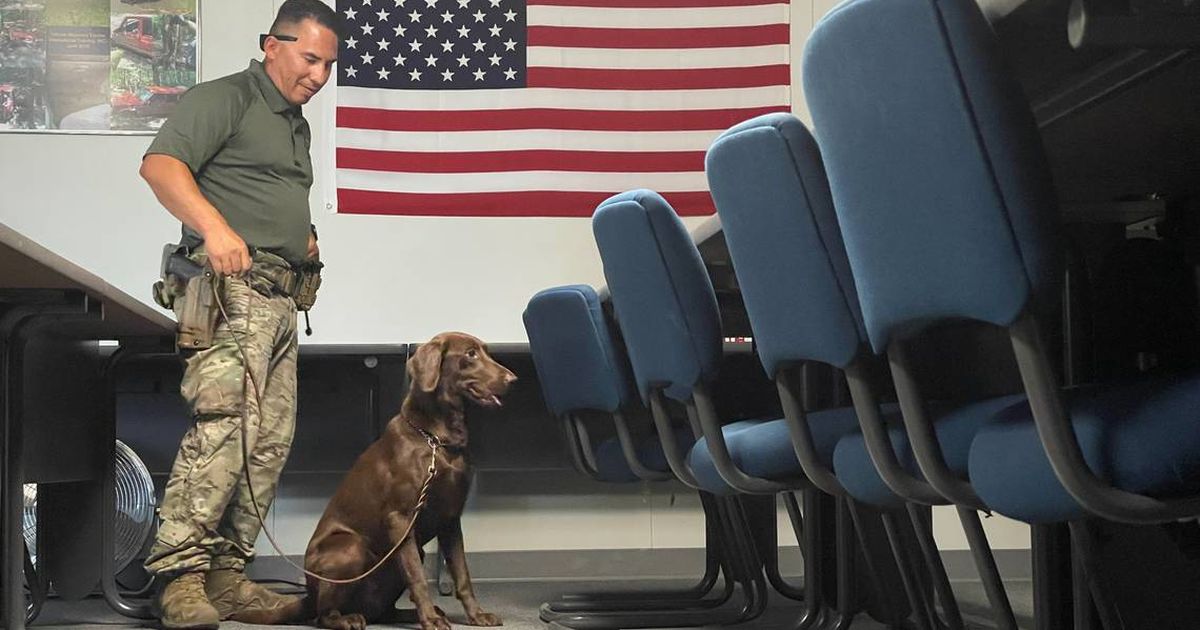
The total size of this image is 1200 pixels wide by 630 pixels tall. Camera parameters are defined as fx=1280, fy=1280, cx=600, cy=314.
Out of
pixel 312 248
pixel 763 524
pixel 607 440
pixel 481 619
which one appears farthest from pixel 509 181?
pixel 481 619

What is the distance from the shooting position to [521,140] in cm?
452

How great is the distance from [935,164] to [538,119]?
3.62 metres

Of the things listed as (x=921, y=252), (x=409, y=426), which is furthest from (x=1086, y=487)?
(x=409, y=426)

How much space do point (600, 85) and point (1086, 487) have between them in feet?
12.5

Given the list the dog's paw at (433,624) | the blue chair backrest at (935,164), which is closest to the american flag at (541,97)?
the dog's paw at (433,624)

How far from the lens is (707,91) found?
4.64 m

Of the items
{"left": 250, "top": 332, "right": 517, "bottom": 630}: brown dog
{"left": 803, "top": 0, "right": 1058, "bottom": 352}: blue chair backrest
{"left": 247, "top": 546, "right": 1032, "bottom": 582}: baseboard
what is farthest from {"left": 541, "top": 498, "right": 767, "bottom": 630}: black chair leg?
{"left": 803, "top": 0, "right": 1058, "bottom": 352}: blue chair backrest

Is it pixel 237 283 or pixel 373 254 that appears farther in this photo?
pixel 373 254

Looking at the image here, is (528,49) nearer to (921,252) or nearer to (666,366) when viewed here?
(666,366)

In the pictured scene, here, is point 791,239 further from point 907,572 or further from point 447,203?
point 447,203

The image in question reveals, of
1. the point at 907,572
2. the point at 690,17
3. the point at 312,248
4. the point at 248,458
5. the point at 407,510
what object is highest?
the point at 690,17

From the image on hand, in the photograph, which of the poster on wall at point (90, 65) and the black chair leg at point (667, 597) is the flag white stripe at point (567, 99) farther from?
the black chair leg at point (667, 597)

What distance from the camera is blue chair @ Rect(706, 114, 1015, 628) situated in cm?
133

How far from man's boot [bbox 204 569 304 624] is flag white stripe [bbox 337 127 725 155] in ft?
6.00
